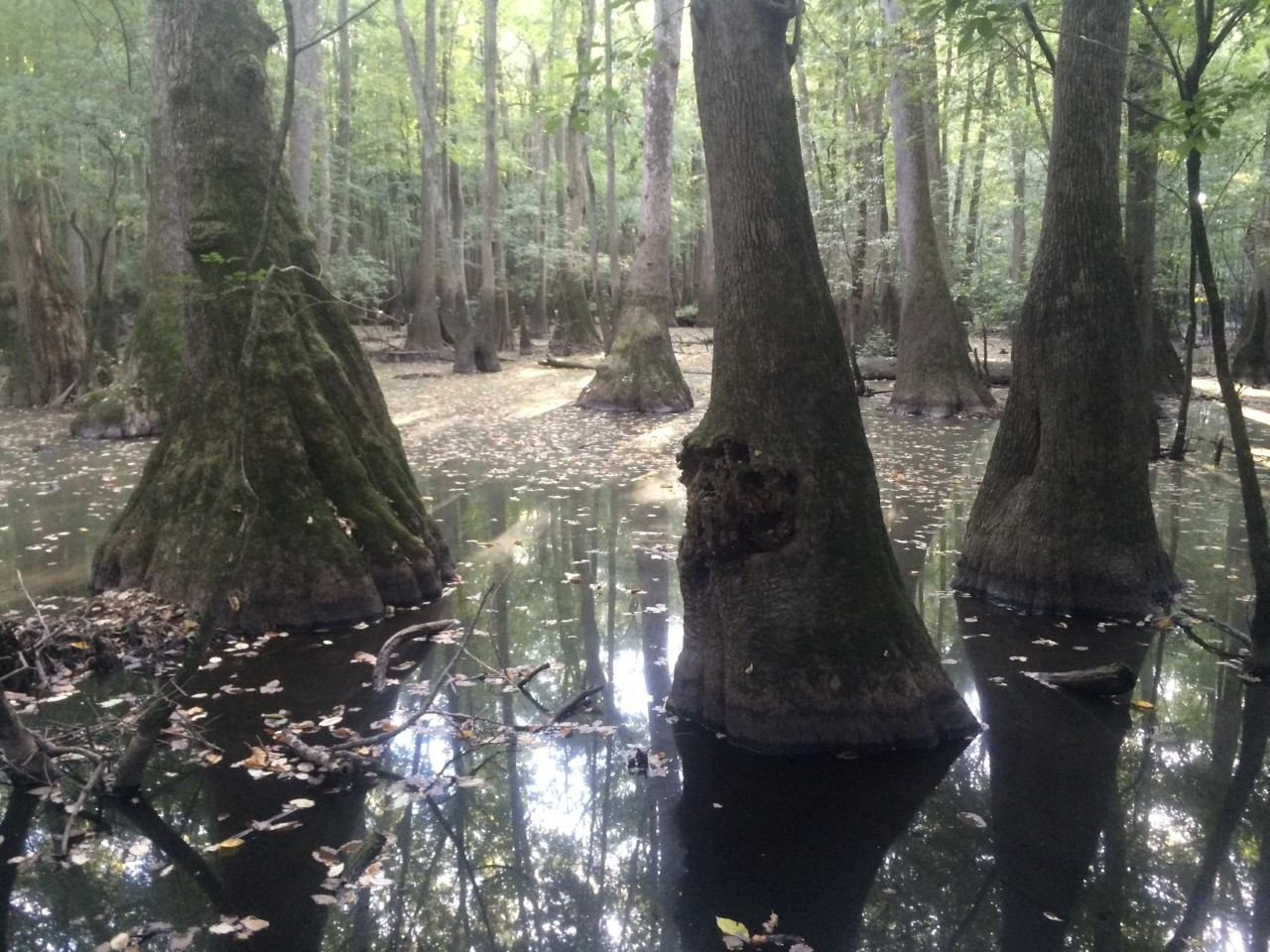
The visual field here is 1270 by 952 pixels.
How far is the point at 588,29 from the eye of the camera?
2270cm

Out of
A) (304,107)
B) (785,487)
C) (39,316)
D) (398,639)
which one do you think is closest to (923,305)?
(304,107)

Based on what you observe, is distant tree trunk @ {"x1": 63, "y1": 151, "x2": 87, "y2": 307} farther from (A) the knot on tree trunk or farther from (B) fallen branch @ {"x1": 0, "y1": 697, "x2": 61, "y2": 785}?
(A) the knot on tree trunk

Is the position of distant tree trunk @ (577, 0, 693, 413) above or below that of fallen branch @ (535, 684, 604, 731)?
above

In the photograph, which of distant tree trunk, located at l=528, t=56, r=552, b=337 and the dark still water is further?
distant tree trunk, located at l=528, t=56, r=552, b=337

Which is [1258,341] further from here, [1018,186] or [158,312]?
[158,312]

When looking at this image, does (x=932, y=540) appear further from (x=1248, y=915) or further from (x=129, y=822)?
(x=129, y=822)

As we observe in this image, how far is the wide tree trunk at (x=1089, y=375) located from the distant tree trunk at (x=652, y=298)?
10515mm

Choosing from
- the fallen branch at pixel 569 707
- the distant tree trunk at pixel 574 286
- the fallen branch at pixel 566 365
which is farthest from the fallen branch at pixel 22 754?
the distant tree trunk at pixel 574 286

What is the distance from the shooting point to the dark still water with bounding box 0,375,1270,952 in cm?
329

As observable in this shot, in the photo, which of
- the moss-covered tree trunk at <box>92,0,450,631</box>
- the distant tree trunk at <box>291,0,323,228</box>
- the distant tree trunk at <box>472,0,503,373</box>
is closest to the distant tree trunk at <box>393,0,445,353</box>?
the distant tree trunk at <box>472,0,503,373</box>

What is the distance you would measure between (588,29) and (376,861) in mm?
22314

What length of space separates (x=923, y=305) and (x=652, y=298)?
4.45 metres

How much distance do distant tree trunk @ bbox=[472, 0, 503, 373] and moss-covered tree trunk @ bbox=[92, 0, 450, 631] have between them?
15.1 metres

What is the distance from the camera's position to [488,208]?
22.0 meters
